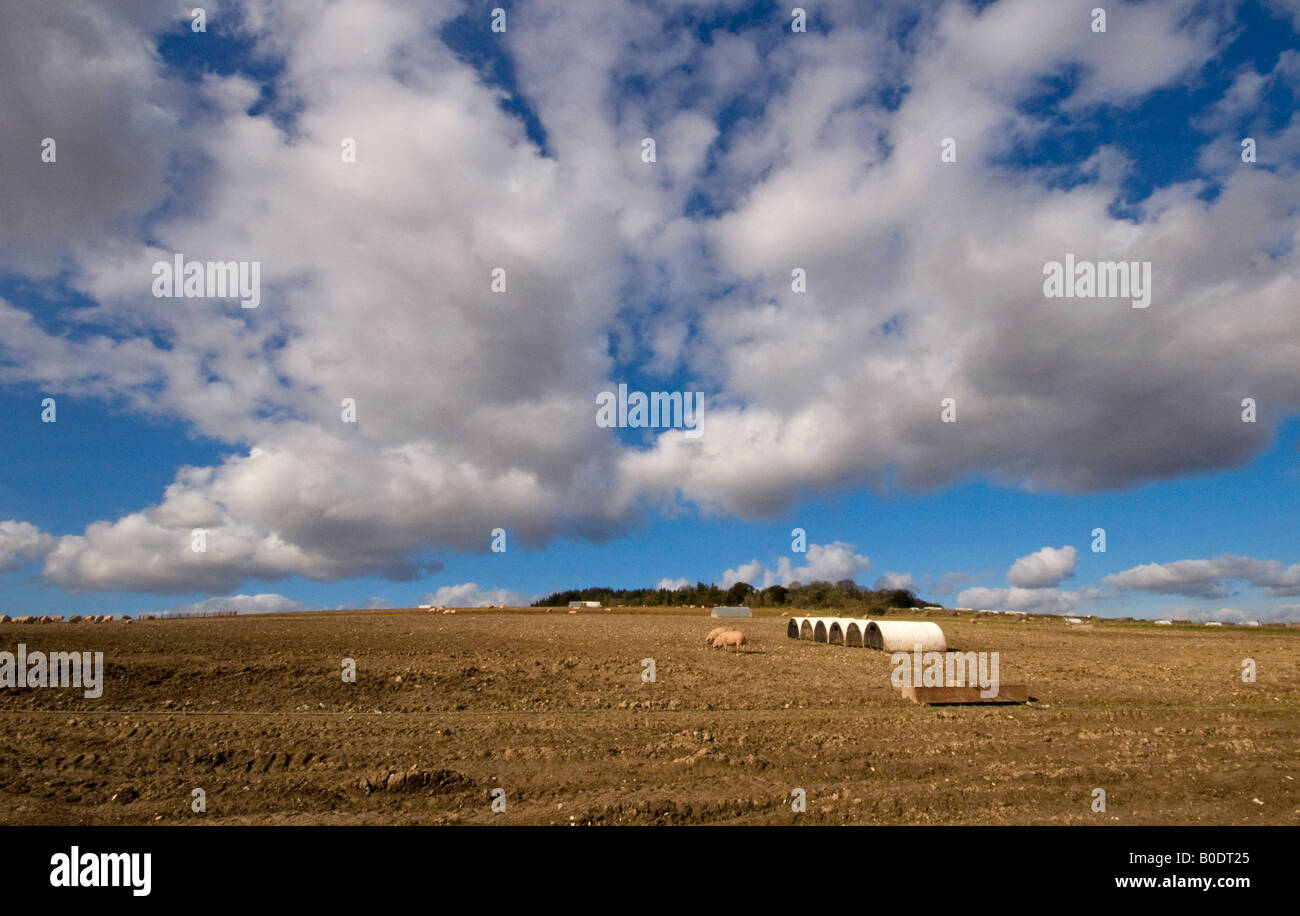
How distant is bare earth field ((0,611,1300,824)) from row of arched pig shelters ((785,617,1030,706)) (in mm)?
709

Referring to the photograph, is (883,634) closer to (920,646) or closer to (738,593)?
(920,646)


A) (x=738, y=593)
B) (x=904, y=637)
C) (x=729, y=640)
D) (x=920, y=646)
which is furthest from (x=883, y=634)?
(x=738, y=593)

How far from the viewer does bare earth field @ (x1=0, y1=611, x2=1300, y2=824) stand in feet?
31.3

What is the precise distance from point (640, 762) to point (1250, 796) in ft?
30.1

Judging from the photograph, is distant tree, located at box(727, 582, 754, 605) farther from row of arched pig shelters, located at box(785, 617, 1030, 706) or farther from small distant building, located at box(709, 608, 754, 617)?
row of arched pig shelters, located at box(785, 617, 1030, 706)

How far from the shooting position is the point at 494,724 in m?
14.4

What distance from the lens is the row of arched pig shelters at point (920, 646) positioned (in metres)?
18.4

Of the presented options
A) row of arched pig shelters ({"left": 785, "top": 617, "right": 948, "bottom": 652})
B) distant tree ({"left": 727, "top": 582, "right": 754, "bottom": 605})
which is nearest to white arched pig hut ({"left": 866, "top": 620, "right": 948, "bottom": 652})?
row of arched pig shelters ({"left": 785, "top": 617, "right": 948, "bottom": 652})
